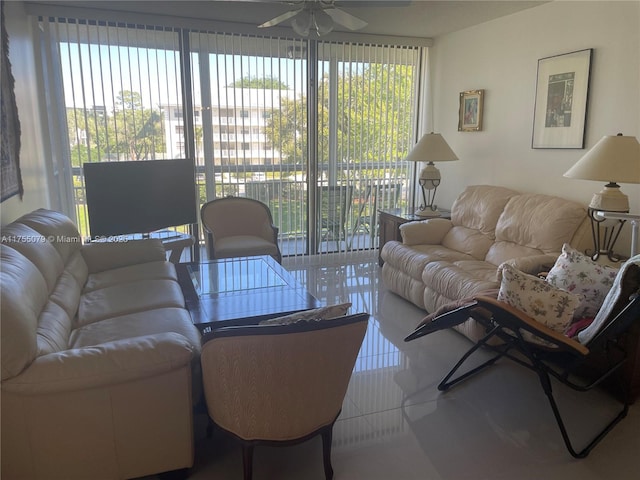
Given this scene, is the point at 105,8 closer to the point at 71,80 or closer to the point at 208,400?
the point at 71,80

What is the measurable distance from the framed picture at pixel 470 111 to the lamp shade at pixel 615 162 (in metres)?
1.87

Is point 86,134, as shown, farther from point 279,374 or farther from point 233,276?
point 279,374

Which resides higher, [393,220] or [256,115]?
[256,115]

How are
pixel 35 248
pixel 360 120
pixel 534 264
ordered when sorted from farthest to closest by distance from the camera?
pixel 360 120
pixel 534 264
pixel 35 248

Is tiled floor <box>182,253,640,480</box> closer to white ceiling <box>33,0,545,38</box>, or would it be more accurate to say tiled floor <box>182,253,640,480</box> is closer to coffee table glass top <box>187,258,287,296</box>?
coffee table glass top <box>187,258,287,296</box>

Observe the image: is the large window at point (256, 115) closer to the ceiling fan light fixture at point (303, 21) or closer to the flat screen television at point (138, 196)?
the flat screen television at point (138, 196)

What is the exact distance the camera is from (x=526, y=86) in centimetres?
407

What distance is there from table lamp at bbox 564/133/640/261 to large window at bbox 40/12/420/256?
270 centimetres

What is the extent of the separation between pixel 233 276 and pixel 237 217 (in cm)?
150

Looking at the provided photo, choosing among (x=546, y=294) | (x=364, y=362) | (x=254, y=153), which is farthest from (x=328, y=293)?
(x=546, y=294)

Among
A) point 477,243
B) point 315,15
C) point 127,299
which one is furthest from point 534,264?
point 127,299

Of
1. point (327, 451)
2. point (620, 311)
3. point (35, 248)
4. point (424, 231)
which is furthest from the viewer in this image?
point (424, 231)

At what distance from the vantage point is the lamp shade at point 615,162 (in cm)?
278

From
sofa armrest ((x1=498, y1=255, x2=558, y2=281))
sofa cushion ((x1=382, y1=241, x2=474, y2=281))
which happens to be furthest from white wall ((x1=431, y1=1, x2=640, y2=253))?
sofa cushion ((x1=382, y1=241, x2=474, y2=281))
